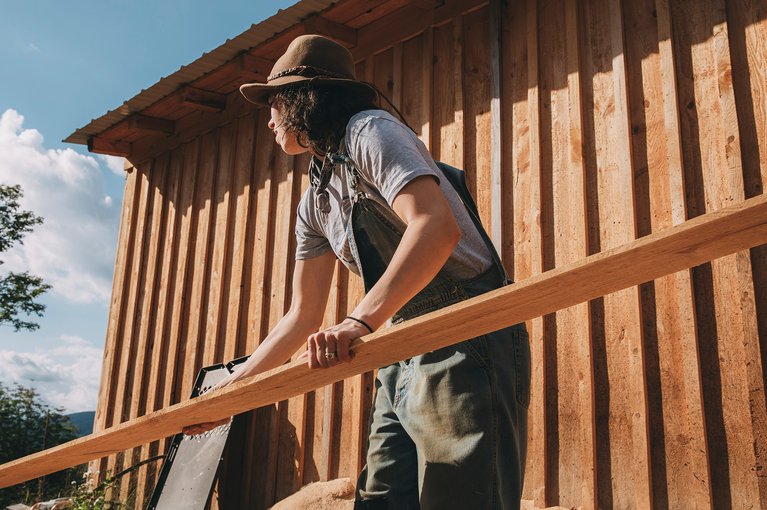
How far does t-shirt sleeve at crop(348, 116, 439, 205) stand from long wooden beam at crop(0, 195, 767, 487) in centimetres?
40

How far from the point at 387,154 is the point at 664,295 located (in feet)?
8.27

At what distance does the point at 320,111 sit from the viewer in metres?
2.12

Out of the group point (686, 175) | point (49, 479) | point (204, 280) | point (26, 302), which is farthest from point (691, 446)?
point (26, 302)

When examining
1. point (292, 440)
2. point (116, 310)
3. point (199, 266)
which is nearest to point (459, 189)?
point (292, 440)

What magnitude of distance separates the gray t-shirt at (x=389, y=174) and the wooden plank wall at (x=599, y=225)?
219 cm

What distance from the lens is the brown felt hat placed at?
218 cm

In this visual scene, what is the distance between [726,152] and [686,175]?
23 centimetres

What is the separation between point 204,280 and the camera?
701 centimetres

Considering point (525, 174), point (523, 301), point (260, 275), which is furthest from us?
point (260, 275)

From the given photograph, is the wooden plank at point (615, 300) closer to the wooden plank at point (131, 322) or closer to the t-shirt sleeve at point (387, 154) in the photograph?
the t-shirt sleeve at point (387, 154)

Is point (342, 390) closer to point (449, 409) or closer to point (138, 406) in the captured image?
point (138, 406)

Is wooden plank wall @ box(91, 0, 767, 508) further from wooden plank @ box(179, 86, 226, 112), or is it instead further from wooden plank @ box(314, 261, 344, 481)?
wooden plank @ box(179, 86, 226, 112)

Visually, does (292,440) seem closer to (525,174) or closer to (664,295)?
(525,174)

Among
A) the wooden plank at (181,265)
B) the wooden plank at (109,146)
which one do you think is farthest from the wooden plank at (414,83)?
the wooden plank at (109,146)
